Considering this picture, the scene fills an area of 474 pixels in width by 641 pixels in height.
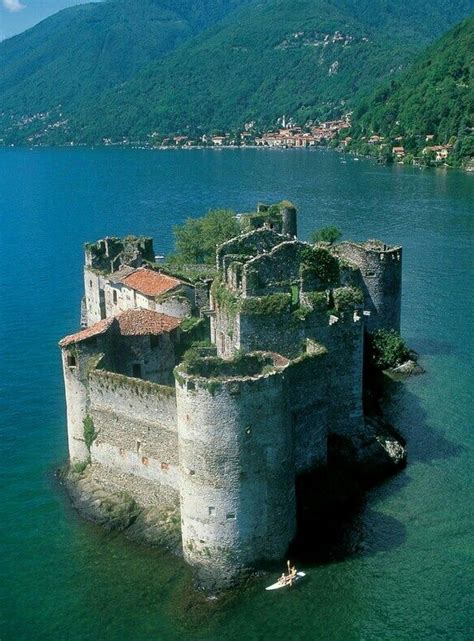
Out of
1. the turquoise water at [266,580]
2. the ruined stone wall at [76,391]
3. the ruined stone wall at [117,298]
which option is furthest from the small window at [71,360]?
the ruined stone wall at [117,298]

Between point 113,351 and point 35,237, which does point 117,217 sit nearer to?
point 35,237

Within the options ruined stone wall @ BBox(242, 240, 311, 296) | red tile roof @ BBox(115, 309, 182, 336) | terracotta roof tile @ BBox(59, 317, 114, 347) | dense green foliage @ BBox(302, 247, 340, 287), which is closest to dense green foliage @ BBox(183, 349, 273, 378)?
ruined stone wall @ BBox(242, 240, 311, 296)

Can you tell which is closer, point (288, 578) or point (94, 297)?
point (288, 578)

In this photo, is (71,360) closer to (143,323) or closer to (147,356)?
(147,356)

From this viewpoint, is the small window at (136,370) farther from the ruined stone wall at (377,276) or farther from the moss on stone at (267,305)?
the ruined stone wall at (377,276)

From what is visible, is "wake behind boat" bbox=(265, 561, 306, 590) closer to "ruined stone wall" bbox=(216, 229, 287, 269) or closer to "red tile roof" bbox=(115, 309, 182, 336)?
"red tile roof" bbox=(115, 309, 182, 336)

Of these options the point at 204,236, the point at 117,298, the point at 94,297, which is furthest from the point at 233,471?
the point at 204,236

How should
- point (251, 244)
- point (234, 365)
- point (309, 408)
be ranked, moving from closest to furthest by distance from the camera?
point (234, 365), point (309, 408), point (251, 244)
